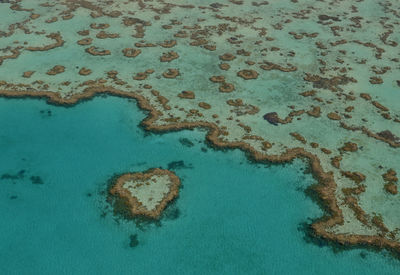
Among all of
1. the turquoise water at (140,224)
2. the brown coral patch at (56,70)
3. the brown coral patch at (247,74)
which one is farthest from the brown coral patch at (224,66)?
the brown coral patch at (56,70)

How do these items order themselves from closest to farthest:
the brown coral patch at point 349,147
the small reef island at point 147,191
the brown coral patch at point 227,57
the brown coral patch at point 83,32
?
1. the small reef island at point 147,191
2. the brown coral patch at point 349,147
3. the brown coral patch at point 227,57
4. the brown coral patch at point 83,32

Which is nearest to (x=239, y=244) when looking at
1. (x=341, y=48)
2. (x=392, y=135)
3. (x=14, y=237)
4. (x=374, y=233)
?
(x=374, y=233)

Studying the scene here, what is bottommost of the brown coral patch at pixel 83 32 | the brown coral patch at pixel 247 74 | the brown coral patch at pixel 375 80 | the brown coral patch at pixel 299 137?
the brown coral patch at pixel 83 32

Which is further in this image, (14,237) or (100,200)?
(100,200)

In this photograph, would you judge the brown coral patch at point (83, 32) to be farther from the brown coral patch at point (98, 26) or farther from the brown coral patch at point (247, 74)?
the brown coral patch at point (247, 74)

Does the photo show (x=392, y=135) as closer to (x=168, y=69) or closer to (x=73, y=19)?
(x=168, y=69)

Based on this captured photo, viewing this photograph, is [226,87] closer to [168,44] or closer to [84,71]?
[168,44]
